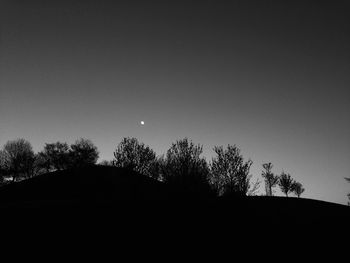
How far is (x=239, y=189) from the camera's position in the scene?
106 feet

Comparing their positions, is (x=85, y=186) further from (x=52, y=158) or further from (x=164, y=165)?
(x=52, y=158)

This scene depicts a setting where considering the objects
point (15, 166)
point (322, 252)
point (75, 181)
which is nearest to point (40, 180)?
point (75, 181)

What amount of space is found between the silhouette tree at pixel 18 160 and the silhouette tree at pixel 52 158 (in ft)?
6.56

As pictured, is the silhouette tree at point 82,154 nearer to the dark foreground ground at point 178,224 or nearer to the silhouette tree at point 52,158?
the silhouette tree at point 52,158

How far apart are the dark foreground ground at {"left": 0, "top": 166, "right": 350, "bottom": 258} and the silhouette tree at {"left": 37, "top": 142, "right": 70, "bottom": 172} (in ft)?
159

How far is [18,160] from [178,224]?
53.3 meters

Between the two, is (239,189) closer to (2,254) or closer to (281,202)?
(281,202)

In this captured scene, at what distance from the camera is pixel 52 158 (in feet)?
186

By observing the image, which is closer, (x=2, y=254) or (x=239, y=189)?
(x=2, y=254)

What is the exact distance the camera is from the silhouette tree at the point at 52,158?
56.1m

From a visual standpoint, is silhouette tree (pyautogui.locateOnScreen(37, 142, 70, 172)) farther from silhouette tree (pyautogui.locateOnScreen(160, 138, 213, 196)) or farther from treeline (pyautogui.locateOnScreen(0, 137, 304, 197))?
silhouette tree (pyautogui.locateOnScreen(160, 138, 213, 196))

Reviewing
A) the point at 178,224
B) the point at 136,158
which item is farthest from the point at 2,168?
the point at 178,224

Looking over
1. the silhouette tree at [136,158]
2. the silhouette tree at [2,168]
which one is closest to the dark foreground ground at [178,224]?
the silhouette tree at [136,158]

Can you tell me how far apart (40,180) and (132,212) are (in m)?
20.9
